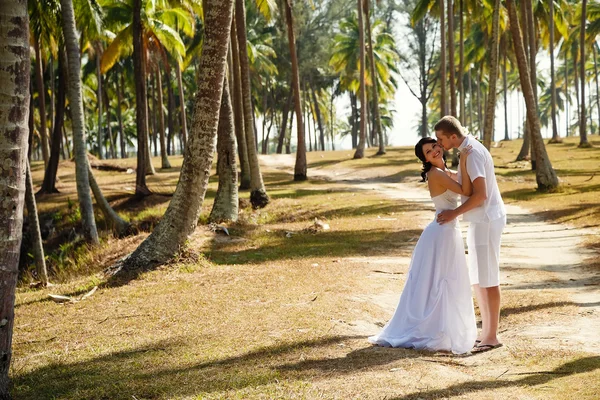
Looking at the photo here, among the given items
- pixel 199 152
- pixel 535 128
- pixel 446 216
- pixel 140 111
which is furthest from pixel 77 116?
pixel 535 128

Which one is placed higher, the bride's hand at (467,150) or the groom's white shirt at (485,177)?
the bride's hand at (467,150)

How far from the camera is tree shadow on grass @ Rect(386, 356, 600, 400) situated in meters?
5.36

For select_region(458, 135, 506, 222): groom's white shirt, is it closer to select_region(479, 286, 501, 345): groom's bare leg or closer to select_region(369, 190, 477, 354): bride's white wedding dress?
select_region(369, 190, 477, 354): bride's white wedding dress

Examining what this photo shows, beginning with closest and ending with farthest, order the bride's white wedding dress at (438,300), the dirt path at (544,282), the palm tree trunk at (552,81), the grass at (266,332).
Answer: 1. the grass at (266,332)
2. the bride's white wedding dress at (438,300)
3. the dirt path at (544,282)
4. the palm tree trunk at (552,81)

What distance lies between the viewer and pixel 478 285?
6.86 meters

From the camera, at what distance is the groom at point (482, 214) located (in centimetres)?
660

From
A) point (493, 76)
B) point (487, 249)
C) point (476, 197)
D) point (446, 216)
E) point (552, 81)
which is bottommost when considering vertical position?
point (487, 249)

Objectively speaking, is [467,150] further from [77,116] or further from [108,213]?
[108,213]

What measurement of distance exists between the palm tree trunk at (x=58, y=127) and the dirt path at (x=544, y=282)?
13.2m

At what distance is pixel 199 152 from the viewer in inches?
439

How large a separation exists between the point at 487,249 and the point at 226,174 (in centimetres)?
1108

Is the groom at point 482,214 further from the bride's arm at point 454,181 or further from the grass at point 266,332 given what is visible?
the grass at point 266,332

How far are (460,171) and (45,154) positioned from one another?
26.6 m

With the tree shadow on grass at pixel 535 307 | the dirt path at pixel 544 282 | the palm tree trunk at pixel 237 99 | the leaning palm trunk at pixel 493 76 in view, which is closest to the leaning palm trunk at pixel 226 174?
the palm tree trunk at pixel 237 99
